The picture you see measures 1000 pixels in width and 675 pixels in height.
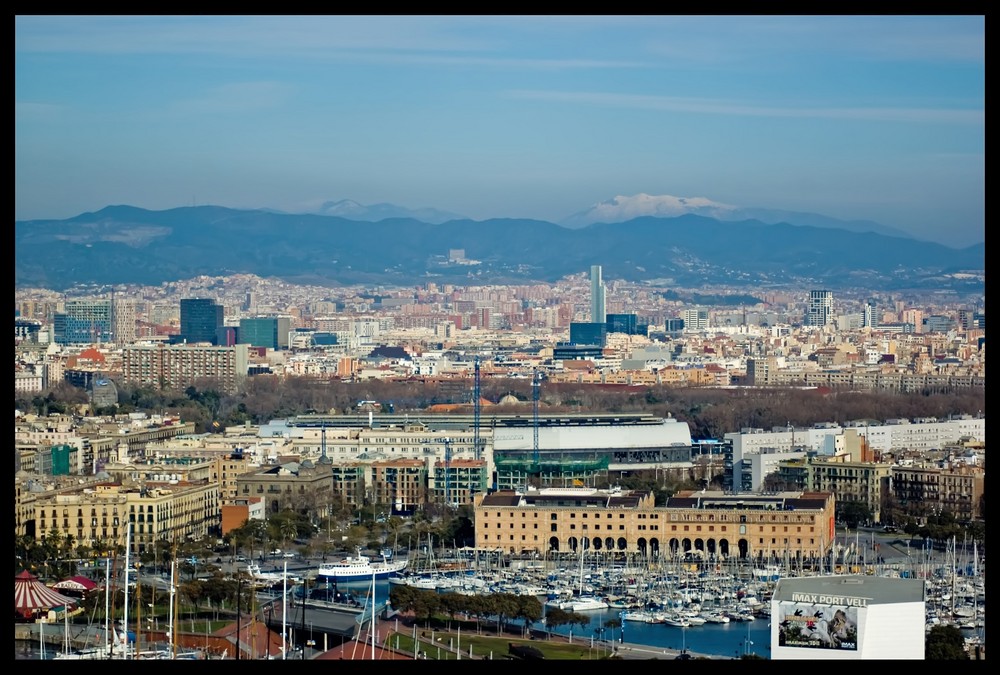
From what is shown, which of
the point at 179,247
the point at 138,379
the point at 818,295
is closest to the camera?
the point at 138,379

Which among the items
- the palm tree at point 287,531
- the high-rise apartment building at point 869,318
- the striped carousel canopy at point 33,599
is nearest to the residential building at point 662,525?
the palm tree at point 287,531

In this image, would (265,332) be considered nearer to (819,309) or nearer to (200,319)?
(200,319)

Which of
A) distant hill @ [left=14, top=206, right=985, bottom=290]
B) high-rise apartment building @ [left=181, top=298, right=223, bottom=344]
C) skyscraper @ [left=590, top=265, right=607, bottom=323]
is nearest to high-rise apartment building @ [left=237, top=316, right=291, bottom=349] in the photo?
high-rise apartment building @ [left=181, top=298, right=223, bottom=344]

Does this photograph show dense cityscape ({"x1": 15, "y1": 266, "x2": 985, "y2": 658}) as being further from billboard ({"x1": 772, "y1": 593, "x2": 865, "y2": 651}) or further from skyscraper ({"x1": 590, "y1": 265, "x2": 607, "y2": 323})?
skyscraper ({"x1": 590, "y1": 265, "x2": 607, "y2": 323})

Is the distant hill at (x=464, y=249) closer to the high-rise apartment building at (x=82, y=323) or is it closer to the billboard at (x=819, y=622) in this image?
the high-rise apartment building at (x=82, y=323)
